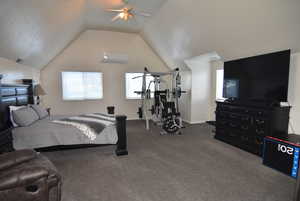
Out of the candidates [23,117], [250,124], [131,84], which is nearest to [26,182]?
[23,117]

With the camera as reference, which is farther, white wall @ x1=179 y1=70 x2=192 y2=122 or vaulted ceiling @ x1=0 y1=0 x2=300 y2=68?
white wall @ x1=179 y1=70 x2=192 y2=122

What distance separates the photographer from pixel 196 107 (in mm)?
5820

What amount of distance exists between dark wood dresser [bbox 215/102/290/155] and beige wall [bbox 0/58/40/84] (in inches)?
191

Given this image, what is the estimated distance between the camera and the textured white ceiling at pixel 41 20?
2.38 meters

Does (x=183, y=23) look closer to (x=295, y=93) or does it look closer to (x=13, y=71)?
(x=295, y=93)

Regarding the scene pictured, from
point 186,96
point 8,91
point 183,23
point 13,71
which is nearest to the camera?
point 8,91

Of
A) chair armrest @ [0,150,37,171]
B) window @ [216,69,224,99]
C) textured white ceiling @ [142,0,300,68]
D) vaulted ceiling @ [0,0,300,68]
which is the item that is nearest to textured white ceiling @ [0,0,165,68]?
vaulted ceiling @ [0,0,300,68]

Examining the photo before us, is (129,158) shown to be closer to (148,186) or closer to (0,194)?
(148,186)

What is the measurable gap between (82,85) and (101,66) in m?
1.01

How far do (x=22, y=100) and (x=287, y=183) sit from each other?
5.45 m

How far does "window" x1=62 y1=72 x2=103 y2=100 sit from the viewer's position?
5.65m

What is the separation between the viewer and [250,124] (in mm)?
3219

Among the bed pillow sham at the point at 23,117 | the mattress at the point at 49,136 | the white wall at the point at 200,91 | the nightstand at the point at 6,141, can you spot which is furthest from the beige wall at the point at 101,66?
the nightstand at the point at 6,141

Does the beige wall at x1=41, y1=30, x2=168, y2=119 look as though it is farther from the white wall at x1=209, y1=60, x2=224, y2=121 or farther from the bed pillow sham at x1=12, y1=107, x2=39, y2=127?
the bed pillow sham at x1=12, y1=107, x2=39, y2=127
